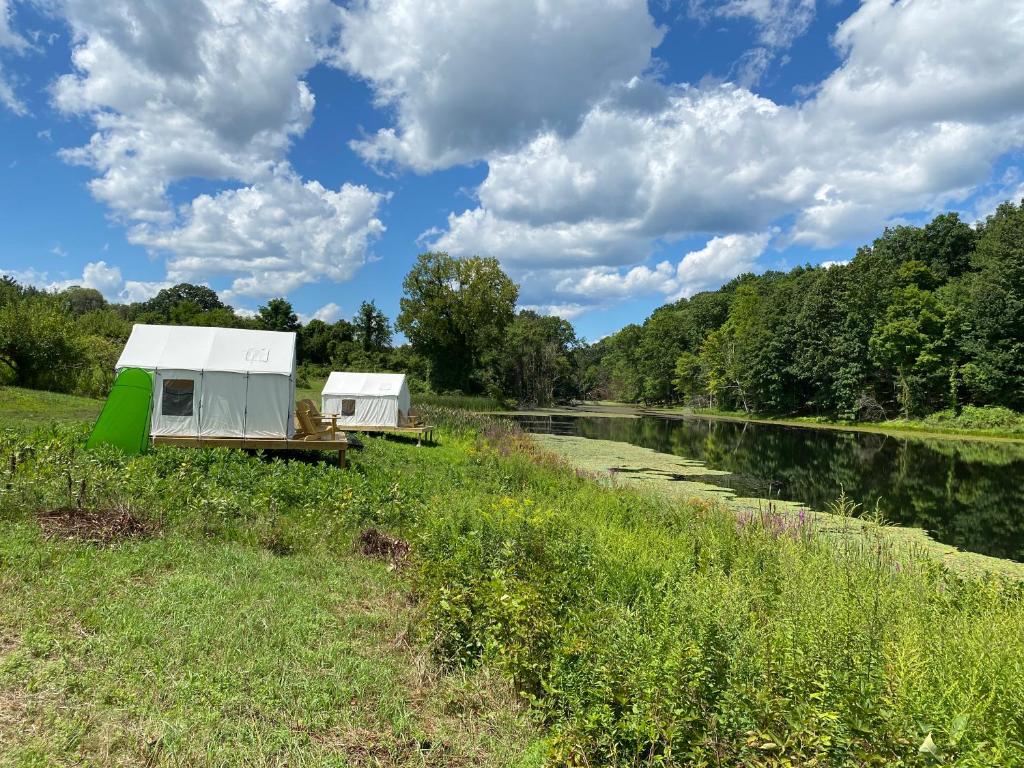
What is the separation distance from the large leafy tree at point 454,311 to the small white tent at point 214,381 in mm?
39065

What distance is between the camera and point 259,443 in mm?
12688

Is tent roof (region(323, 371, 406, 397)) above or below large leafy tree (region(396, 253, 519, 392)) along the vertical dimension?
below

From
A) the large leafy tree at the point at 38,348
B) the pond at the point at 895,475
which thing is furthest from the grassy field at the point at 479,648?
the large leafy tree at the point at 38,348

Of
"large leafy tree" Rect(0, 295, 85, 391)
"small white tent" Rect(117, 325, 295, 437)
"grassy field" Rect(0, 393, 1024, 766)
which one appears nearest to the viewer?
"grassy field" Rect(0, 393, 1024, 766)

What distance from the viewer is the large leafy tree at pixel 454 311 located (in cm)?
5266

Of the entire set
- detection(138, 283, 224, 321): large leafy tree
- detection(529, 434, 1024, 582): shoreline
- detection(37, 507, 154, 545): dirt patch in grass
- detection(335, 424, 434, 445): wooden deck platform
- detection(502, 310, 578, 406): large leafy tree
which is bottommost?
detection(529, 434, 1024, 582): shoreline

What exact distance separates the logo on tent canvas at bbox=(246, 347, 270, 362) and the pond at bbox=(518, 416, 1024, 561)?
12.6m

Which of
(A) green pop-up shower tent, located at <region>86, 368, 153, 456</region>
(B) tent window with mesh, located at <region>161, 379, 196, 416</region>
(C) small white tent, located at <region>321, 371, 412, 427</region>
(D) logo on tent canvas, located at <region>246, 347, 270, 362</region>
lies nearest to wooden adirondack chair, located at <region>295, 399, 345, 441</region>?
(D) logo on tent canvas, located at <region>246, 347, 270, 362</region>

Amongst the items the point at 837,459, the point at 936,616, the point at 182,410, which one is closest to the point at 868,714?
the point at 936,616

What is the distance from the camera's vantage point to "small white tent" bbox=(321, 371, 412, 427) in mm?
21266

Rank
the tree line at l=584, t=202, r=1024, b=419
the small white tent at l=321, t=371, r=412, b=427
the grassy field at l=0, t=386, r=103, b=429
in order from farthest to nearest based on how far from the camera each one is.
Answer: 1. the tree line at l=584, t=202, r=1024, b=419
2. the small white tent at l=321, t=371, r=412, b=427
3. the grassy field at l=0, t=386, r=103, b=429

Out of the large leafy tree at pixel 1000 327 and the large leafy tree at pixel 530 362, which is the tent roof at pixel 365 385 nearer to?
the large leafy tree at pixel 1000 327

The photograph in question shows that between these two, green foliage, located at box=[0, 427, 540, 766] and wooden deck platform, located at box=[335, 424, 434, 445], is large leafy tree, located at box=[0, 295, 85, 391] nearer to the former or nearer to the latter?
wooden deck platform, located at box=[335, 424, 434, 445]

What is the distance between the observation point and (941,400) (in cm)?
3972
